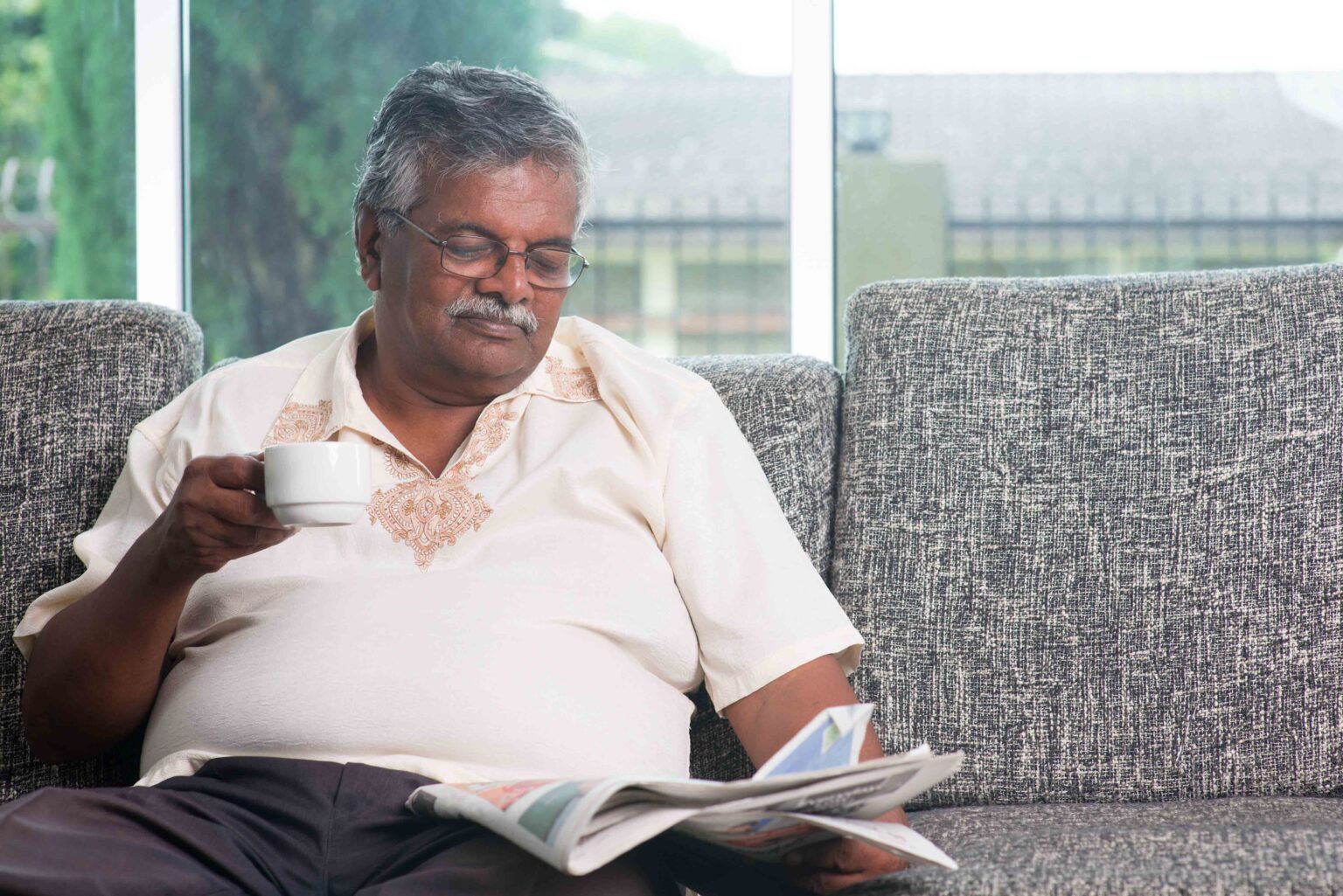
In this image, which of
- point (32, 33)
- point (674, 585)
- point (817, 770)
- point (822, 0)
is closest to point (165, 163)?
point (32, 33)

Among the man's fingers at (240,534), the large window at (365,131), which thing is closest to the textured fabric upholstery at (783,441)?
the man's fingers at (240,534)

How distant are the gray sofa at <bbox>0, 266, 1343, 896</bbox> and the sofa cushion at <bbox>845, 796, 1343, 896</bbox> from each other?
0.62 ft

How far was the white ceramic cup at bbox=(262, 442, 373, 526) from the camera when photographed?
1070 millimetres

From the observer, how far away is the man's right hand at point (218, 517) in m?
1.16

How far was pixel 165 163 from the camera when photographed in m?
2.62

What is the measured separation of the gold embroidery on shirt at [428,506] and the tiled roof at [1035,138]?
4.66 ft

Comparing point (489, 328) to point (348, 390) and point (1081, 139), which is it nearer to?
point (348, 390)

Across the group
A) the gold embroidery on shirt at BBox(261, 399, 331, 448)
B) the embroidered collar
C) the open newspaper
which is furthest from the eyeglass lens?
the open newspaper

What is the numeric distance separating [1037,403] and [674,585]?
537 millimetres

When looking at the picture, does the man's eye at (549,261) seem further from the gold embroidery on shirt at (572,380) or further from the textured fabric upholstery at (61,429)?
the textured fabric upholstery at (61,429)

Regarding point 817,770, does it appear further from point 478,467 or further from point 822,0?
point 822,0

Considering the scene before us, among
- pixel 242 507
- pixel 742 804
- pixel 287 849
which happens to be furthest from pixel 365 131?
pixel 742 804

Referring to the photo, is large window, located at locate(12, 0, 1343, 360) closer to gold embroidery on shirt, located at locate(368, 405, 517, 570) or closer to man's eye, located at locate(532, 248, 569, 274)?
man's eye, located at locate(532, 248, 569, 274)

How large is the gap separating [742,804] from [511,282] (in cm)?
70
